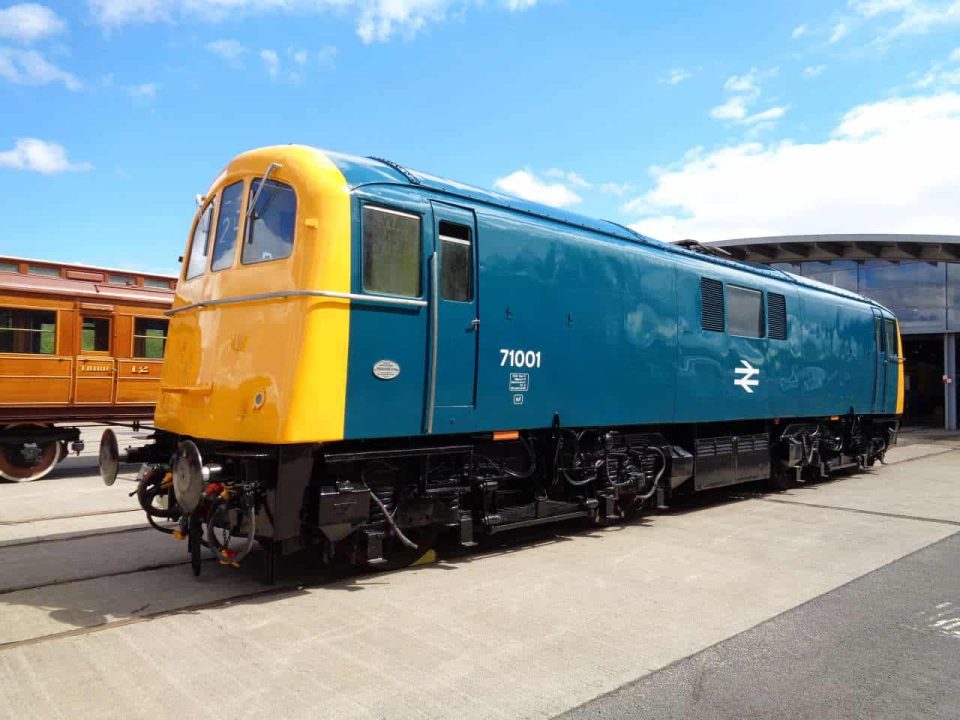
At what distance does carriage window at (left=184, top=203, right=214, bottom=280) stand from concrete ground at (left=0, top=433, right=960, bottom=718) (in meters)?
2.59

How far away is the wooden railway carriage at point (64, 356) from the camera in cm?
1142

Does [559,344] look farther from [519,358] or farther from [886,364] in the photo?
[886,364]

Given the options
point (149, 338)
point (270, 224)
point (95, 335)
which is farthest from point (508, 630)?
point (149, 338)

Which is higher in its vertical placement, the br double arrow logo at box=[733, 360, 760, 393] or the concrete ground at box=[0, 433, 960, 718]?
the br double arrow logo at box=[733, 360, 760, 393]

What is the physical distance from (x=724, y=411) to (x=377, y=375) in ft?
18.0

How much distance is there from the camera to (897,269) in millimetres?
26938

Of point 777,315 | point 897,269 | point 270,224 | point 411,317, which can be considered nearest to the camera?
point 270,224

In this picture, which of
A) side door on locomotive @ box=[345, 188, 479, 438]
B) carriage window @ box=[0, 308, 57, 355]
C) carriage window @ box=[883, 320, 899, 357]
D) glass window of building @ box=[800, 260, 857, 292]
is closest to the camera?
side door on locomotive @ box=[345, 188, 479, 438]

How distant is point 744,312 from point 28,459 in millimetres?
11392

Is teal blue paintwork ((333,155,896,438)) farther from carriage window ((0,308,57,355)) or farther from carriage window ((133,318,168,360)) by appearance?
carriage window ((133,318,168,360))

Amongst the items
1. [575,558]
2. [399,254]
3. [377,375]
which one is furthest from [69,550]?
[575,558]

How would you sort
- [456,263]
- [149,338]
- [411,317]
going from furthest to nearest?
[149,338], [456,263], [411,317]

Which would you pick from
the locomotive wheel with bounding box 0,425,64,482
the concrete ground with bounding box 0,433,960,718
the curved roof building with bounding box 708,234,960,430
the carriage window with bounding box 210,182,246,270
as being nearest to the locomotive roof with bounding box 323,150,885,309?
the carriage window with bounding box 210,182,246,270

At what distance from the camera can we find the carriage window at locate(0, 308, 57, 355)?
37.2 ft
